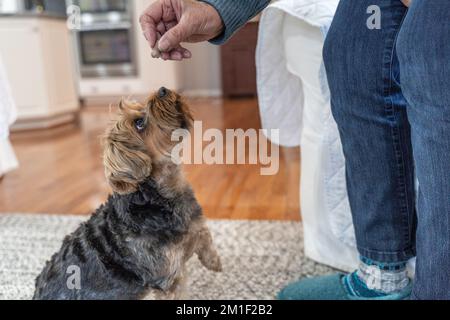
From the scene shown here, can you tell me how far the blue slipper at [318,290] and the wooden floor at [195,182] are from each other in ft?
1.04

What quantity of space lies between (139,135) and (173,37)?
10.6 inches

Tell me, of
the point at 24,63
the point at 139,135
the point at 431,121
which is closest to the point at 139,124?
the point at 139,135

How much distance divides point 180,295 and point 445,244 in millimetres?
593

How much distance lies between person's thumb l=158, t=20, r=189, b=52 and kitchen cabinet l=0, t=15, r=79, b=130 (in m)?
3.14

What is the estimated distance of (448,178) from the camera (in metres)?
0.58

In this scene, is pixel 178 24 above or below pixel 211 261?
above

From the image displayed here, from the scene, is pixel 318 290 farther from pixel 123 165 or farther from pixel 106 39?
pixel 106 39

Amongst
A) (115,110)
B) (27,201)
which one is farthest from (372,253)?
(27,201)

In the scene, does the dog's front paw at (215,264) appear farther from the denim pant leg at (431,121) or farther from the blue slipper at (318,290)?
the denim pant leg at (431,121)

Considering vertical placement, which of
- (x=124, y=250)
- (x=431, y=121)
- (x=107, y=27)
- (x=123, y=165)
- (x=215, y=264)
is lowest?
(x=215, y=264)

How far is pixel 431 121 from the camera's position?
0.57 m

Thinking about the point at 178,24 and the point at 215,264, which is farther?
the point at 215,264

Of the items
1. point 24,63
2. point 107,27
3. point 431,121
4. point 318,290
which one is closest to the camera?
point 431,121

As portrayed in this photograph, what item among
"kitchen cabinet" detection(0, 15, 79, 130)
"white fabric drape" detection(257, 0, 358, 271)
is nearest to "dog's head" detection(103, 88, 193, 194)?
"white fabric drape" detection(257, 0, 358, 271)
